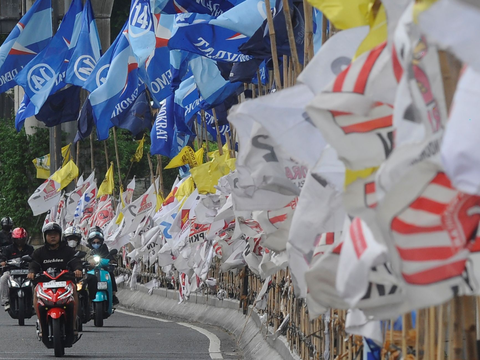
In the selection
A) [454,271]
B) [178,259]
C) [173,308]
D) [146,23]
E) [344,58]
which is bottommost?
[173,308]

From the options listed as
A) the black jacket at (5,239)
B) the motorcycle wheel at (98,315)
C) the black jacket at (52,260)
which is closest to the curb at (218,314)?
the motorcycle wheel at (98,315)

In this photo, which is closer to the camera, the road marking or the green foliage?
the road marking

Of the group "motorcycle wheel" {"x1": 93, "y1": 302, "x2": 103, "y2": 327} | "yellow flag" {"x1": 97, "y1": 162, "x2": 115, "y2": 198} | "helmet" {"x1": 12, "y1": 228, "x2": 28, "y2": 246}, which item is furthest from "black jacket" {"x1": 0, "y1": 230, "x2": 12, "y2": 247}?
"yellow flag" {"x1": 97, "y1": 162, "x2": 115, "y2": 198}

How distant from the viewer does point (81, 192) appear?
99.8 feet

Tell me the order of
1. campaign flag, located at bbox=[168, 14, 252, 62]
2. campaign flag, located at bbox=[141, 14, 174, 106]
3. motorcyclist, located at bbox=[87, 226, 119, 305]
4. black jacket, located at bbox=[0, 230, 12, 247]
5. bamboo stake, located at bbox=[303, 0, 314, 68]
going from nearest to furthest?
1. bamboo stake, located at bbox=[303, 0, 314, 68]
2. campaign flag, located at bbox=[168, 14, 252, 62]
3. campaign flag, located at bbox=[141, 14, 174, 106]
4. motorcyclist, located at bbox=[87, 226, 119, 305]
5. black jacket, located at bbox=[0, 230, 12, 247]

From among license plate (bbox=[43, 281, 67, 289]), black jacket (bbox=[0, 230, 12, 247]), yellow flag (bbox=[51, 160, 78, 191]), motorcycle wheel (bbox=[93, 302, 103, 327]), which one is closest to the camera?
license plate (bbox=[43, 281, 67, 289])

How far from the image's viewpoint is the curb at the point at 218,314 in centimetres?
1116

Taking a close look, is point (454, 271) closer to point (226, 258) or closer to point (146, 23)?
point (226, 258)

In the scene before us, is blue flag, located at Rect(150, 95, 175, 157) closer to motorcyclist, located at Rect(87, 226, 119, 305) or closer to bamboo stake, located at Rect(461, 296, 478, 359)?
motorcyclist, located at Rect(87, 226, 119, 305)

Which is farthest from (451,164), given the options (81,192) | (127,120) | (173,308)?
(81,192)

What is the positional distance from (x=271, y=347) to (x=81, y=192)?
19.8 meters

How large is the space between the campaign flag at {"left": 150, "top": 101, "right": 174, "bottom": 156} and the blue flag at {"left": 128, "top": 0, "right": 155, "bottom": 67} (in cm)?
233

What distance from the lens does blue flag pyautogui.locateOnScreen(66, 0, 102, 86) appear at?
23.3 meters

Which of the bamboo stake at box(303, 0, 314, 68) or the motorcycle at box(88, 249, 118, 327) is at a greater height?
the bamboo stake at box(303, 0, 314, 68)
